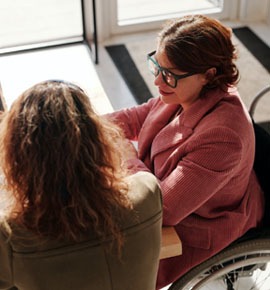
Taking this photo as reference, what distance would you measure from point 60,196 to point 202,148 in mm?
495

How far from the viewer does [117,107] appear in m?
3.09

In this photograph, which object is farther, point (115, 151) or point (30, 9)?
point (30, 9)

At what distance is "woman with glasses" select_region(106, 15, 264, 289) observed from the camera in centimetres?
155

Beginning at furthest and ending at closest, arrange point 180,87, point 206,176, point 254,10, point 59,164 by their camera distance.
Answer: point 254,10 → point 180,87 → point 206,176 → point 59,164


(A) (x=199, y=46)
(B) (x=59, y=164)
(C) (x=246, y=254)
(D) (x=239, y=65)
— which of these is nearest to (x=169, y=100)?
(A) (x=199, y=46)

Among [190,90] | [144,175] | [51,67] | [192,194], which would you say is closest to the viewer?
[144,175]

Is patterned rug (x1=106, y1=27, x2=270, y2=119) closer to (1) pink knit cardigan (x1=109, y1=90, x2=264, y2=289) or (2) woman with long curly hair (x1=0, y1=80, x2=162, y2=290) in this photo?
(1) pink knit cardigan (x1=109, y1=90, x2=264, y2=289)

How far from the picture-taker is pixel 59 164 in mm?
1173

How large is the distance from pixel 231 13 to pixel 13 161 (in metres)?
2.94

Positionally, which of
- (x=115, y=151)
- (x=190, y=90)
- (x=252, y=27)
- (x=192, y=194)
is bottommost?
(x=252, y=27)

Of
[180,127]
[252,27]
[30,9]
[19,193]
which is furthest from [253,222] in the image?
[30,9]

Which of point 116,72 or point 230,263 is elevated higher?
point 230,263

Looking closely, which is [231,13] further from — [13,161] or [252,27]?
[13,161]

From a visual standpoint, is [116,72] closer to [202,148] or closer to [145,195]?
[202,148]
